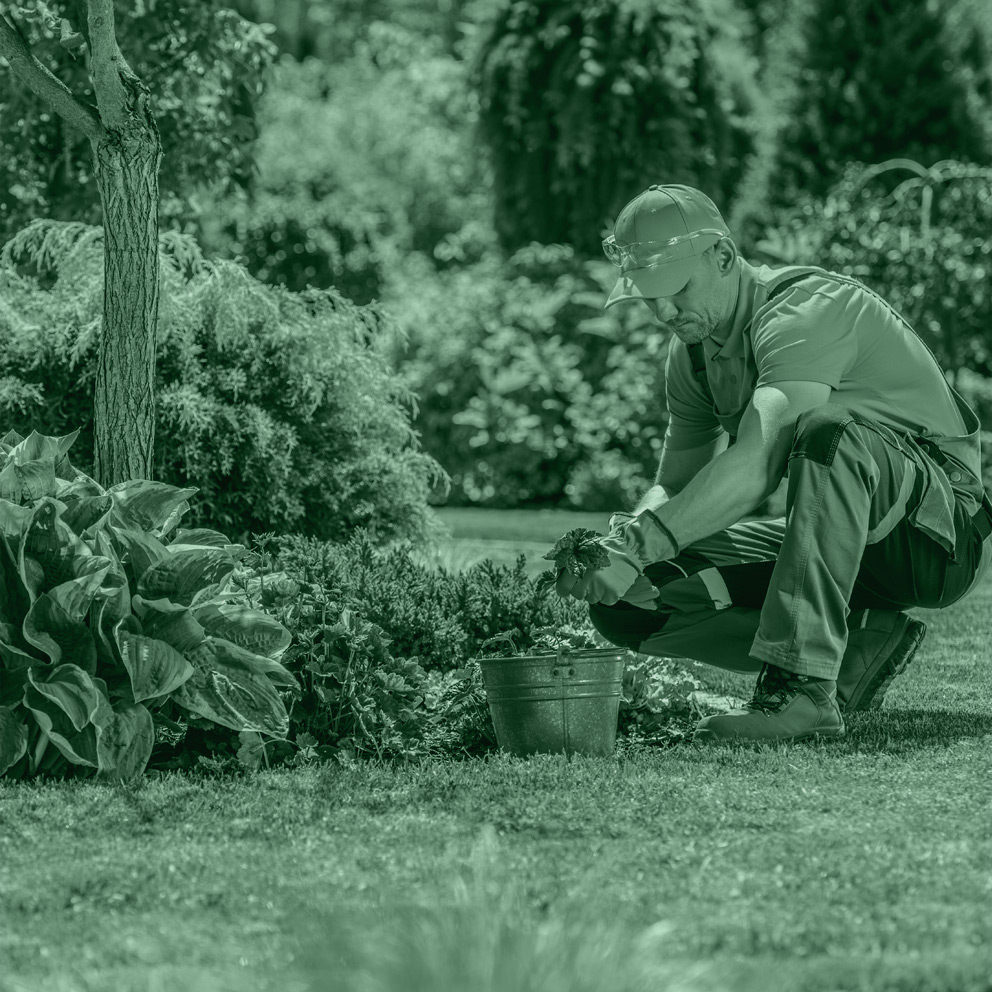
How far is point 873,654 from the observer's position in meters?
4.36

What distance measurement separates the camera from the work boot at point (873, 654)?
14.2 ft

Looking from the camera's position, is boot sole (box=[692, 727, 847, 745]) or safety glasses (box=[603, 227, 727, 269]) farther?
safety glasses (box=[603, 227, 727, 269])

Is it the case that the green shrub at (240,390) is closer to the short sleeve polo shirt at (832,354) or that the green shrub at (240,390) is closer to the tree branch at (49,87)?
the tree branch at (49,87)

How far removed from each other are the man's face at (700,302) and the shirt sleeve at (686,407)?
25 cm

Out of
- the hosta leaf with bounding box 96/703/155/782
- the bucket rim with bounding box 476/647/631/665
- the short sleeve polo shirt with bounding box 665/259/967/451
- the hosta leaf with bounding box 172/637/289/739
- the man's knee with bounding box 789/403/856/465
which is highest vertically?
the short sleeve polo shirt with bounding box 665/259/967/451

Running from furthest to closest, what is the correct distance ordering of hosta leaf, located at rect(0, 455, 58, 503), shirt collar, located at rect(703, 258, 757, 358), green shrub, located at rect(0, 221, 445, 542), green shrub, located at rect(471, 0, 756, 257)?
green shrub, located at rect(471, 0, 756, 257) → green shrub, located at rect(0, 221, 445, 542) → shirt collar, located at rect(703, 258, 757, 358) → hosta leaf, located at rect(0, 455, 58, 503)

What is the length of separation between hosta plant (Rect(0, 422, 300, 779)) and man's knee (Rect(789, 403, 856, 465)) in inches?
54.7

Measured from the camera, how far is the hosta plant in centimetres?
360

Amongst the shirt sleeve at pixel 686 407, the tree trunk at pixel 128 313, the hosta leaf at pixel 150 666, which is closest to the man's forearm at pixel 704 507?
the shirt sleeve at pixel 686 407

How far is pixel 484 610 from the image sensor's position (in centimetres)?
493

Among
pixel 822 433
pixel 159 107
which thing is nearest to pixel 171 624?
pixel 822 433

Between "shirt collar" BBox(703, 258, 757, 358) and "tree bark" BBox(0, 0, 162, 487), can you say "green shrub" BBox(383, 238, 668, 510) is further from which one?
"shirt collar" BBox(703, 258, 757, 358)

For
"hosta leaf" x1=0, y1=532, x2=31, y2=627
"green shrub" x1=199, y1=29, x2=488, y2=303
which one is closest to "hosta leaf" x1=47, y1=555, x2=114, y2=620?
"hosta leaf" x1=0, y1=532, x2=31, y2=627

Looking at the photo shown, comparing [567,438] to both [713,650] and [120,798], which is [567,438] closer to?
[713,650]
